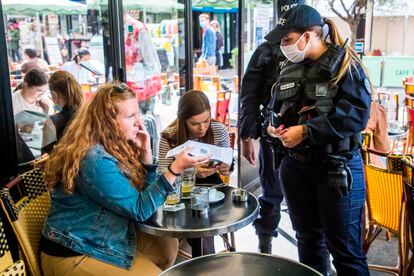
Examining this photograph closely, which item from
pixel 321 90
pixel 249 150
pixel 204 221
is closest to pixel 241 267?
pixel 204 221

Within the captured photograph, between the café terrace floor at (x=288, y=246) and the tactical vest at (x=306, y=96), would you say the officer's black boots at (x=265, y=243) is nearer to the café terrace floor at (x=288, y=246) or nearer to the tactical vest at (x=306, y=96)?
the café terrace floor at (x=288, y=246)

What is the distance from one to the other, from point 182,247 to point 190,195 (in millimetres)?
1136

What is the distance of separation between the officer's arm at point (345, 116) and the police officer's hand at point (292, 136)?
0.05 metres

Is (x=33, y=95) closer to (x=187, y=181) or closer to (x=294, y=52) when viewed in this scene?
(x=187, y=181)

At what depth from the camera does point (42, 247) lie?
6.02 feet

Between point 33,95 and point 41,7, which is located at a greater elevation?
point 41,7

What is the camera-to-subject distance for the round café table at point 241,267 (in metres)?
1.44

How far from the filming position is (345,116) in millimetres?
1810

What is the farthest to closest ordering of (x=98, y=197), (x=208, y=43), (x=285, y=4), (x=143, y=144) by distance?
1. (x=208, y=43)
2. (x=285, y=4)
3. (x=143, y=144)
4. (x=98, y=197)

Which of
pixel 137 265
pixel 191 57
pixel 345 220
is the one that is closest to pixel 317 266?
pixel 345 220

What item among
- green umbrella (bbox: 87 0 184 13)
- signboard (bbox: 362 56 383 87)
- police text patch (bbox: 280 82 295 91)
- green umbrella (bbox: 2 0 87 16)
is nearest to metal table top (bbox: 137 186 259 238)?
police text patch (bbox: 280 82 295 91)

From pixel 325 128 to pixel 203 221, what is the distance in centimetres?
64

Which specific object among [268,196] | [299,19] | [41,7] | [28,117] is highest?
[41,7]

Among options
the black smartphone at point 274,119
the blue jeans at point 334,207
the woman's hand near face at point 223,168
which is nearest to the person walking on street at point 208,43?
the woman's hand near face at point 223,168
